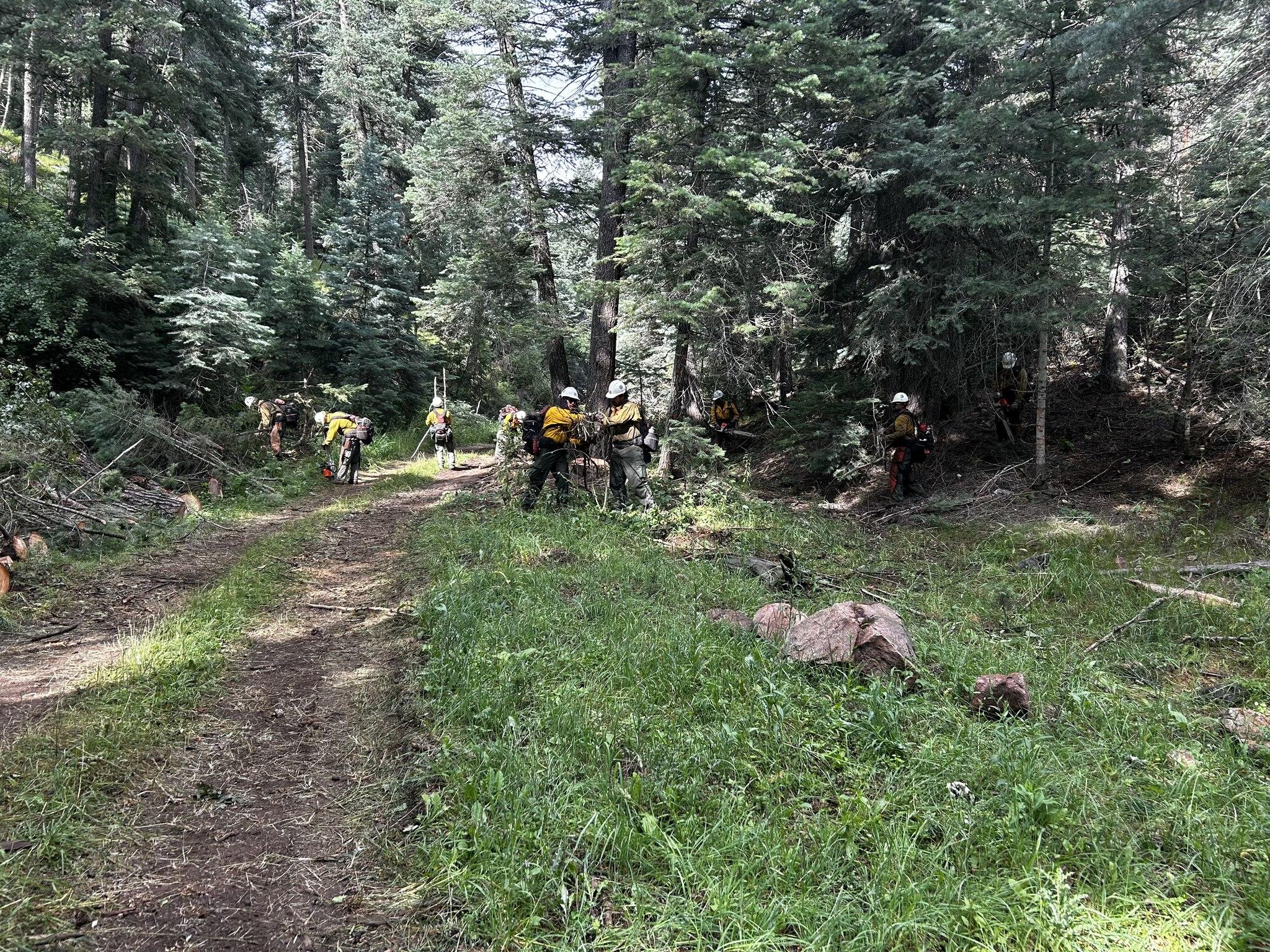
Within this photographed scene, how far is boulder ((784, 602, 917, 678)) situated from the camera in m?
4.45

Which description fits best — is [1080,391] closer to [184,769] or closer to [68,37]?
[184,769]

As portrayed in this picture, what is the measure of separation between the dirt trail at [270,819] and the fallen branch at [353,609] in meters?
0.56

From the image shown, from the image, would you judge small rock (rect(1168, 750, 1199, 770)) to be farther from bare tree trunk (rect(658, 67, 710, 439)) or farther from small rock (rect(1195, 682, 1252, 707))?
bare tree trunk (rect(658, 67, 710, 439))

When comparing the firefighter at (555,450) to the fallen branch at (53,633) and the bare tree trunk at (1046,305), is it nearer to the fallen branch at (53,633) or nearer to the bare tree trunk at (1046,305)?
the fallen branch at (53,633)

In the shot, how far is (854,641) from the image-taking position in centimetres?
454

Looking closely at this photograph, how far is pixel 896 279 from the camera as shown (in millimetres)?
10961

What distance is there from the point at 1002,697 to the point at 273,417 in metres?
14.6

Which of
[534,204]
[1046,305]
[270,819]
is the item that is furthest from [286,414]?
[1046,305]

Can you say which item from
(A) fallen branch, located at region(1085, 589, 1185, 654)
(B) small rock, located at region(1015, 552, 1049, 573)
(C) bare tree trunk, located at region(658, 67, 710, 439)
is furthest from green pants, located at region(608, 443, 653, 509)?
(A) fallen branch, located at region(1085, 589, 1185, 654)

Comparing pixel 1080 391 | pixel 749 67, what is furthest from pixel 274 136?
pixel 1080 391

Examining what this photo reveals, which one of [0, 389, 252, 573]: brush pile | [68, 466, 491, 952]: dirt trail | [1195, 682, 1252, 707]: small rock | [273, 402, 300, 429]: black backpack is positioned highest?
[273, 402, 300, 429]: black backpack

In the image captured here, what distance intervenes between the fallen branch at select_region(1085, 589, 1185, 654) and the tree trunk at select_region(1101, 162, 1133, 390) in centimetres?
670

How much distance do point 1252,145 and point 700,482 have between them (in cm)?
821

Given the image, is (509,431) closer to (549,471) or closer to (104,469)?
(549,471)
